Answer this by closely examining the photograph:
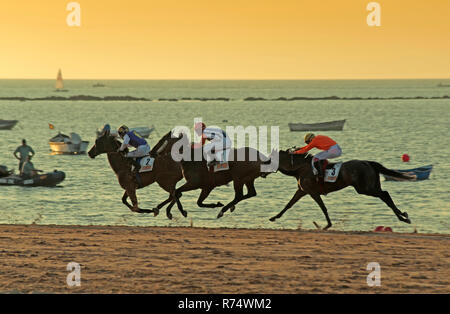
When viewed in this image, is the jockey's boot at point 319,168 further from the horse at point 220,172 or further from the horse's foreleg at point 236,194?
the horse's foreleg at point 236,194

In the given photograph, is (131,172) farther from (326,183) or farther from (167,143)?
(326,183)

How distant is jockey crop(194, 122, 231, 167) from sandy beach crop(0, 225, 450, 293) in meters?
2.29

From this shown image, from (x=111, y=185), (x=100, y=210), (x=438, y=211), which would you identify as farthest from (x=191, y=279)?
(x=111, y=185)

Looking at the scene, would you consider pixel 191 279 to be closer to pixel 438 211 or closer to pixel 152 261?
pixel 152 261

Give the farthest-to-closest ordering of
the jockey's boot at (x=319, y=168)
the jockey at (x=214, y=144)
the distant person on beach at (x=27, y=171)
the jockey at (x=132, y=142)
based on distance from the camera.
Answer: the distant person on beach at (x=27, y=171) → the jockey at (x=132, y=142) → the jockey at (x=214, y=144) → the jockey's boot at (x=319, y=168)

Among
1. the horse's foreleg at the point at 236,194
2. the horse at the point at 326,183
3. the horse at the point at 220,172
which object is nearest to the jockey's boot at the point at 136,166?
the horse at the point at 220,172

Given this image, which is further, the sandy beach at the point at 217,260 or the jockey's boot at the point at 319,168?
the jockey's boot at the point at 319,168

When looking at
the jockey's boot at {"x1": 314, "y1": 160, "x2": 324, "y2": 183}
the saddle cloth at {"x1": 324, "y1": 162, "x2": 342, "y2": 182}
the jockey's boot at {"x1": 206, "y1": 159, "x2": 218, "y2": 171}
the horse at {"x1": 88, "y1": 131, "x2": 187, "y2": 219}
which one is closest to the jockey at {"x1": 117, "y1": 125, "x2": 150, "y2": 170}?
the horse at {"x1": 88, "y1": 131, "x2": 187, "y2": 219}

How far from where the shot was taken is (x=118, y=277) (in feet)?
44.2

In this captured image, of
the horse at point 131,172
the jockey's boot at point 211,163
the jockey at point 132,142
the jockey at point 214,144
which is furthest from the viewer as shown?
the horse at point 131,172

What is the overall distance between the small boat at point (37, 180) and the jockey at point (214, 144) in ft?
69.1

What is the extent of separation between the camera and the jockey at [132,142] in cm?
2019

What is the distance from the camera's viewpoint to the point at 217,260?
1482 centimetres

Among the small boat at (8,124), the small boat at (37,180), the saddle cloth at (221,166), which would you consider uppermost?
the small boat at (8,124)
